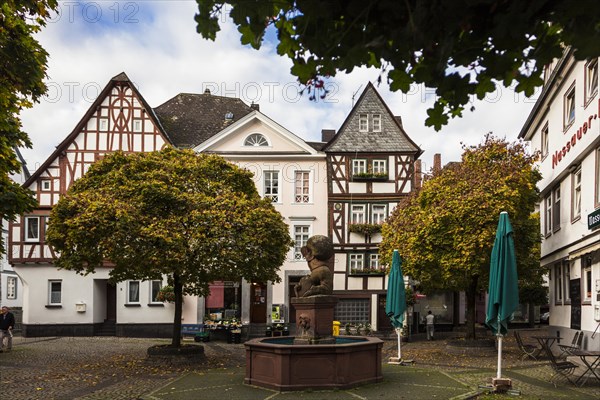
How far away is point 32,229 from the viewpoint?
3123 cm

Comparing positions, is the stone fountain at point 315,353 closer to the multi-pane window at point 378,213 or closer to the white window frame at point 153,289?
the multi-pane window at point 378,213

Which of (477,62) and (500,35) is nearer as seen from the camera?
(500,35)

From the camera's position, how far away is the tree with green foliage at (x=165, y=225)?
17484 millimetres

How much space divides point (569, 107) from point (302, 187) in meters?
15.9

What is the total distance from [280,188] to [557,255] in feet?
50.3

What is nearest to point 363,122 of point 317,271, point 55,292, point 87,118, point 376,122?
point 376,122

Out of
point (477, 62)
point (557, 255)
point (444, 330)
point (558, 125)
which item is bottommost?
point (444, 330)

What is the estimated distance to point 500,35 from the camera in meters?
3.33

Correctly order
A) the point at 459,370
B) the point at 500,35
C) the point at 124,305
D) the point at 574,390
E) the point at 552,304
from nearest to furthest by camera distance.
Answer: the point at 500,35 < the point at 574,390 < the point at 459,370 < the point at 552,304 < the point at 124,305

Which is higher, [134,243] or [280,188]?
[280,188]

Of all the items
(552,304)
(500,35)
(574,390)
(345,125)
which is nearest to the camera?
(500,35)

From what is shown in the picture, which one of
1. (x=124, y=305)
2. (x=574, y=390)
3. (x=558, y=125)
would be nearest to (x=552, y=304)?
(x=558, y=125)

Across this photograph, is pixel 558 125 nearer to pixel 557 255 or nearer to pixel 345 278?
pixel 557 255

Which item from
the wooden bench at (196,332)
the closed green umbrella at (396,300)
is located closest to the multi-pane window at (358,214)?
the wooden bench at (196,332)
